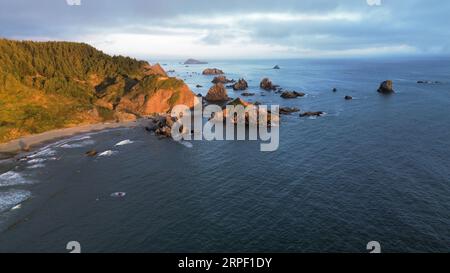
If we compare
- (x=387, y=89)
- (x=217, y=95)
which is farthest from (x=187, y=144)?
(x=387, y=89)

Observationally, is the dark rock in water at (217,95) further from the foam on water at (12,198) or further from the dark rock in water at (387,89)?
the foam on water at (12,198)

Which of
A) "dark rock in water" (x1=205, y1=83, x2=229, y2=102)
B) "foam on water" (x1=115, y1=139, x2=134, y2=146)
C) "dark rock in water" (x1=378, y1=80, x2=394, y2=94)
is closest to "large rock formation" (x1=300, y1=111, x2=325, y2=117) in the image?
"dark rock in water" (x1=205, y1=83, x2=229, y2=102)

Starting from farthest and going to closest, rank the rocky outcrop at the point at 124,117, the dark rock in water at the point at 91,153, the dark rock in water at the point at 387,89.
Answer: the dark rock in water at the point at 387,89 → the rocky outcrop at the point at 124,117 → the dark rock in water at the point at 91,153

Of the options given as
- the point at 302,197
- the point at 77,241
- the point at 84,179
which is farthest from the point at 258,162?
the point at 77,241

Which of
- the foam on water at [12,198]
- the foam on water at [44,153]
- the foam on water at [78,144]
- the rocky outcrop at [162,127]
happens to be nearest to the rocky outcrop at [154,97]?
the rocky outcrop at [162,127]

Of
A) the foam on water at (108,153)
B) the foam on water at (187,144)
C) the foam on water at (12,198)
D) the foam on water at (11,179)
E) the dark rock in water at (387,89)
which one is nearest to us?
the foam on water at (12,198)

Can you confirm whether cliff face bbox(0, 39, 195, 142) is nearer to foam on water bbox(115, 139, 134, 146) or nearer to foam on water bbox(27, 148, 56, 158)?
foam on water bbox(27, 148, 56, 158)
